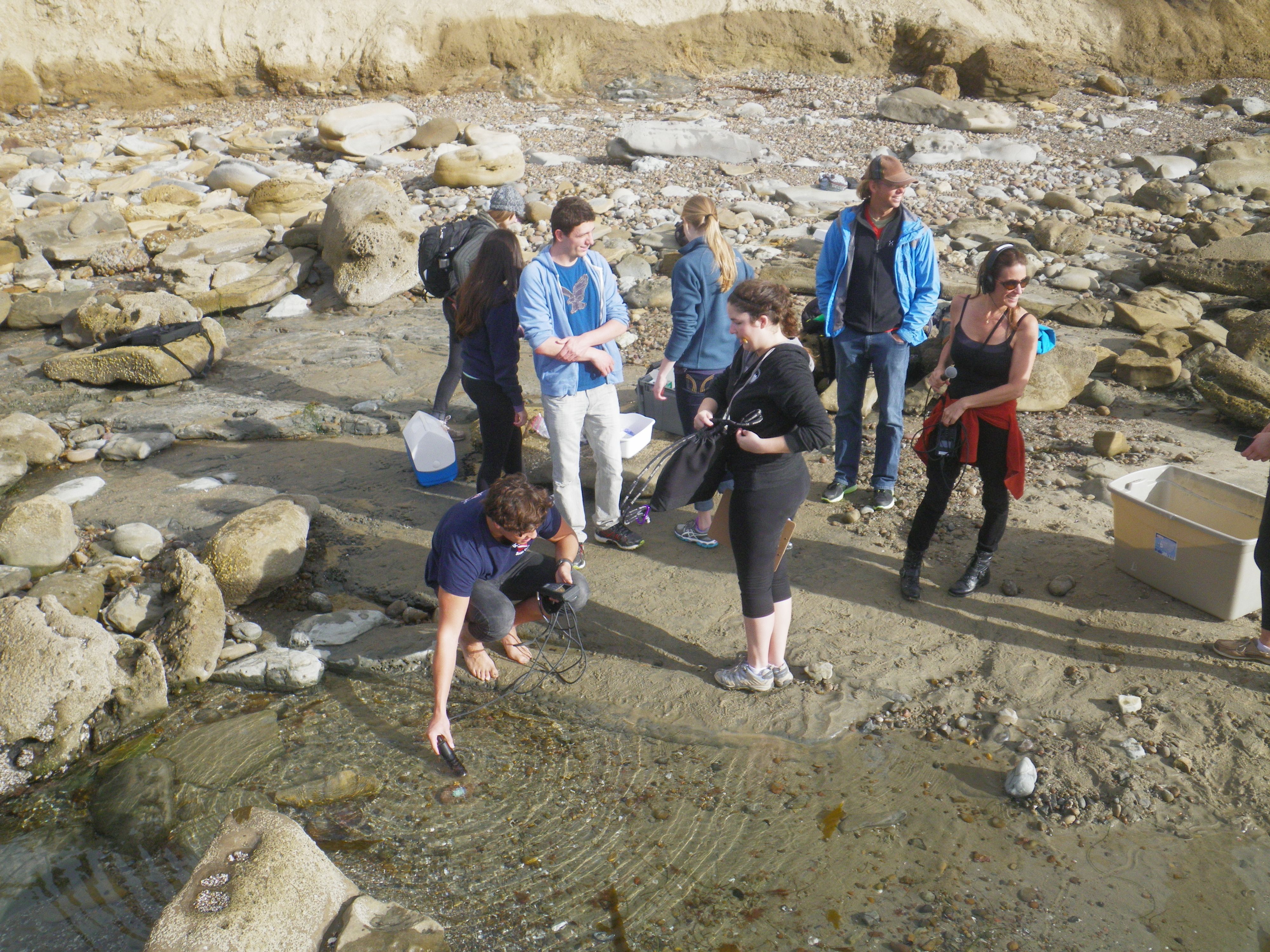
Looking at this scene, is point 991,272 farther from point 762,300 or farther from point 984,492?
point 762,300

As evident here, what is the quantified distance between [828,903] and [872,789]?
61 centimetres

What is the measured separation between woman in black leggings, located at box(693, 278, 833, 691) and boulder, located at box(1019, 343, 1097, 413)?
372 cm

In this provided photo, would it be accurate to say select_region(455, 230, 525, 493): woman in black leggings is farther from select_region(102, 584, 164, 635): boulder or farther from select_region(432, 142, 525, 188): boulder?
select_region(432, 142, 525, 188): boulder

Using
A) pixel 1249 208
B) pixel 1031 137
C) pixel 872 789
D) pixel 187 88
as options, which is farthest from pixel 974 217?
pixel 187 88

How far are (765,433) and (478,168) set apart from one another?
35.0 feet

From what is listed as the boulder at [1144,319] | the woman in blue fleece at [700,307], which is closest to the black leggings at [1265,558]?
the woman in blue fleece at [700,307]

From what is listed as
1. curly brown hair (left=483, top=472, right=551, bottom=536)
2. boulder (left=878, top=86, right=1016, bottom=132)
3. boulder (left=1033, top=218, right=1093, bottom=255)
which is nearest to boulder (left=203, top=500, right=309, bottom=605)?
curly brown hair (left=483, top=472, right=551, bottom=536)

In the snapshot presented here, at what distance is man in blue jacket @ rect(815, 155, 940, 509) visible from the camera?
16.9 feet

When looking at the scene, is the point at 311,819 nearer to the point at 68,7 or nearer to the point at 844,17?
the point at 68,7

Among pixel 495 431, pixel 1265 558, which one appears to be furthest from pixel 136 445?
pixel 1265 558

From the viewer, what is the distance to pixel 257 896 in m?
3.02

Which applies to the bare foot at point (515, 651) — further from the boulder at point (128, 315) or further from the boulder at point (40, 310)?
the boulder at point (40, 310)

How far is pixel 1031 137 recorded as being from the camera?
1638 cm

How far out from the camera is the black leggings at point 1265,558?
3914mm
